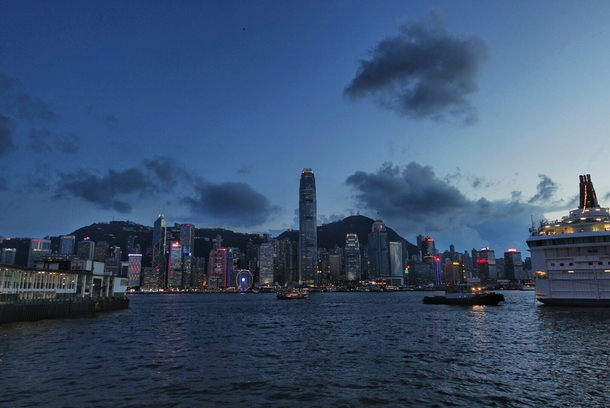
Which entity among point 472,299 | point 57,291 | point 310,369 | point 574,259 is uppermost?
point 574,259

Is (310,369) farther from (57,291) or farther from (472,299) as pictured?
(472,299)

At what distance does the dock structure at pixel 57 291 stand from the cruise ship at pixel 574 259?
10912 centimetres

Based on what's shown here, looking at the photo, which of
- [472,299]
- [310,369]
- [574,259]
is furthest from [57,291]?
[574,259]

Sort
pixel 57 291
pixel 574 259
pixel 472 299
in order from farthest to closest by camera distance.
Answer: pixel 472 299 → pixel 57 291 → pixel 574 259

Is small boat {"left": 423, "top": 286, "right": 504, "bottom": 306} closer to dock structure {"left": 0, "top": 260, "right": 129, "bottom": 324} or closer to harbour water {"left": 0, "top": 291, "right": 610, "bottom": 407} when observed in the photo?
harbour water {"left": 0, "top": 291, "right": 610, "bottom": 407}

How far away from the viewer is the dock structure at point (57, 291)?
242 ft

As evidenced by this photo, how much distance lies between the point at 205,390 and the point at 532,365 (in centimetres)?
2737

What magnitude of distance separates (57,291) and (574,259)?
118m

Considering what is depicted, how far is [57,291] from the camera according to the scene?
93625 millimetres

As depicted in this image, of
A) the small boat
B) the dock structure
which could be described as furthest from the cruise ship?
the dock structure

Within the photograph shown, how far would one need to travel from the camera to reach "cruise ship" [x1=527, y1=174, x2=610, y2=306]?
284 feet

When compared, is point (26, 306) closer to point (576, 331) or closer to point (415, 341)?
point (415, 341)

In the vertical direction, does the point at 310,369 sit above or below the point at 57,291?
below

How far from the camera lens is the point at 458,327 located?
66375mm
